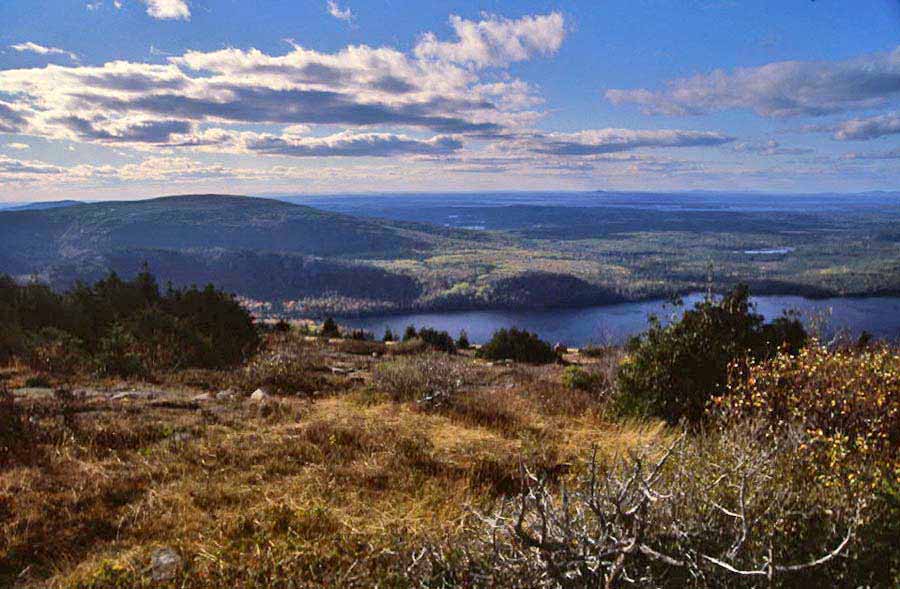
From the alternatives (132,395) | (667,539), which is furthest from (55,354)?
(667,539)

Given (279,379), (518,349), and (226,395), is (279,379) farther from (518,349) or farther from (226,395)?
(518,349)

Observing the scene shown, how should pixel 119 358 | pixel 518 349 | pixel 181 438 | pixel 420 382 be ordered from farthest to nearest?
pixel 518 349 < pixel 119 358 < pixel 420 382 < pixel 181 438

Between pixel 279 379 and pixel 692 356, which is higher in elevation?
pixel 692 356

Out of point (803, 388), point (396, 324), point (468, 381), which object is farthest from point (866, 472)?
point (396, 324)

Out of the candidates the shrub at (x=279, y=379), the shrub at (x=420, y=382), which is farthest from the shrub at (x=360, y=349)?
the shrub at (x=420, y=382)

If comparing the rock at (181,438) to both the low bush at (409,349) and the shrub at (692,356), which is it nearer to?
the shrub at (692,356)

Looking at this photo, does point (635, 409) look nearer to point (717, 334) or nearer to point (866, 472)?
point (717, 334)

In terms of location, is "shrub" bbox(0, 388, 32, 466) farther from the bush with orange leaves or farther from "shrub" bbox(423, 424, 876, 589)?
the bush with orange leaves
